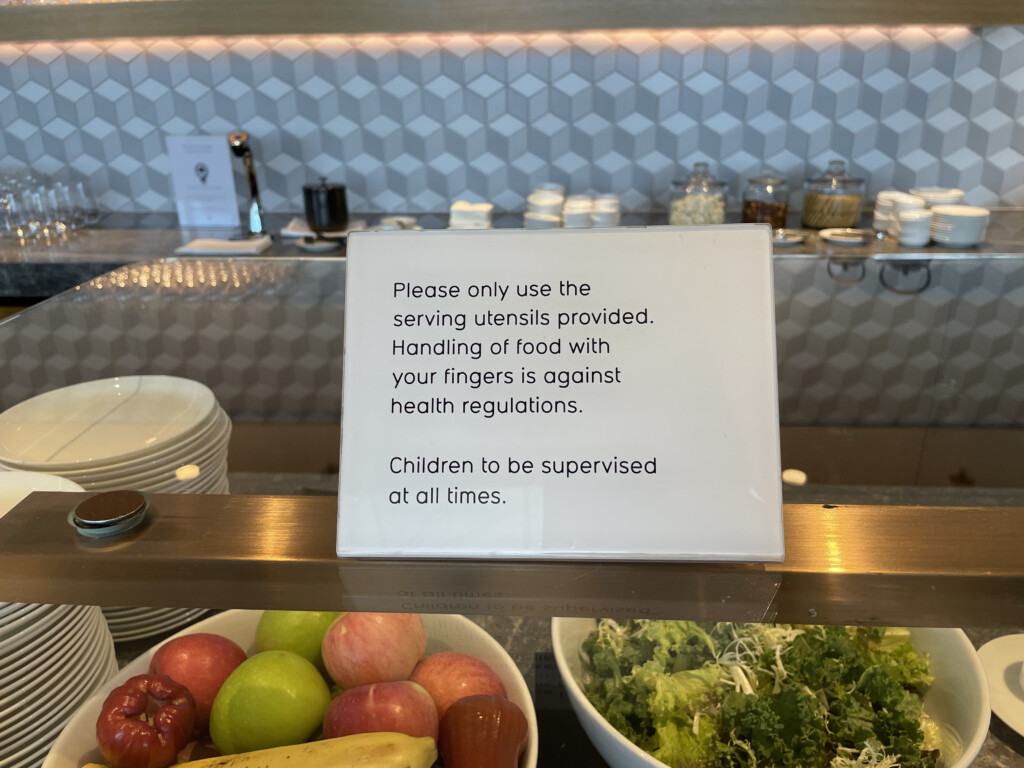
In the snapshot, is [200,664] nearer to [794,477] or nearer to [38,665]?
[38,665]

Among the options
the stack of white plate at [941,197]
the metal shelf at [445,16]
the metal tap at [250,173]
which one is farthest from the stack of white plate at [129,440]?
the stack of white plate at [941,197]

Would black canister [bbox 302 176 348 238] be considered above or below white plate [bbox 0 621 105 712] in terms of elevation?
above

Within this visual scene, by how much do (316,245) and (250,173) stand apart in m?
0.40

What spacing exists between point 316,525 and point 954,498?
45cm

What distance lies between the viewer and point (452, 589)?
1.41ft

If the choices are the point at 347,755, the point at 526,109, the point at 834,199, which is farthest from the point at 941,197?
the point at 347,755

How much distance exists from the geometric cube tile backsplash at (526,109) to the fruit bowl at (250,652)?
2306 millimetres

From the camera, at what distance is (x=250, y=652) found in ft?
1.90

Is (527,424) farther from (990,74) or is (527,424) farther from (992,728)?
(990,74)

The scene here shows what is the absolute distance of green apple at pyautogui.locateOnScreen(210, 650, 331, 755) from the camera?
51cm

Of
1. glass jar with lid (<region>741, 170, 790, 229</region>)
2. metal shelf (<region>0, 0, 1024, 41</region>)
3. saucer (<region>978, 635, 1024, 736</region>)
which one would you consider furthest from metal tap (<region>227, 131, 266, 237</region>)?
saucer (<region>978, 635, 1024, 736</region>)

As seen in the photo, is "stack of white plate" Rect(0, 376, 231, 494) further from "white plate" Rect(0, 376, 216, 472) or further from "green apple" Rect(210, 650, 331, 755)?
"green apple" Rect(210, 650, 331, 755)

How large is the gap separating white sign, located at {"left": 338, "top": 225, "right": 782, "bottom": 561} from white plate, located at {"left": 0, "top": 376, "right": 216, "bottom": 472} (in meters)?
0.28

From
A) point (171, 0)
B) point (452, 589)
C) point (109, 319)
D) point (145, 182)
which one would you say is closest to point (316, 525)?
point (452, 589)
